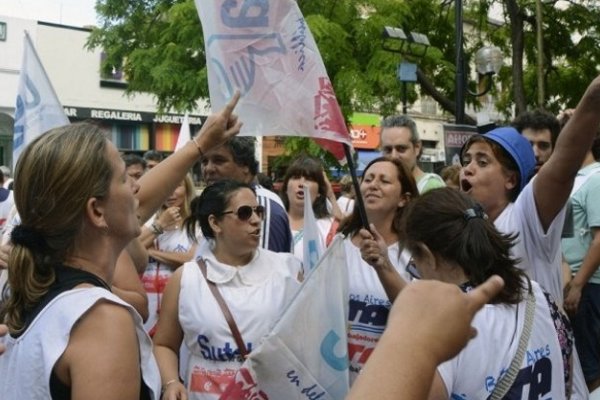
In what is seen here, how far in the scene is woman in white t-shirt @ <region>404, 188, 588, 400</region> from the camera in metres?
1.95

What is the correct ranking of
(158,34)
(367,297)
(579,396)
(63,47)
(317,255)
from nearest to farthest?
1. (579,396)
2. (367,297)
3. (317,255)
4. (158,34)
5. (63,47)

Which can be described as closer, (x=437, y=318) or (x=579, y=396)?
(x=437, y=318)

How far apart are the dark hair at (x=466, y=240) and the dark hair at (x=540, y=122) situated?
2.60 m

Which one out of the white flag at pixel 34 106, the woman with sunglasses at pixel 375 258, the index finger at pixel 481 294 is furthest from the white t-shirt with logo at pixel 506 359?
the white flag at pixel 34 106

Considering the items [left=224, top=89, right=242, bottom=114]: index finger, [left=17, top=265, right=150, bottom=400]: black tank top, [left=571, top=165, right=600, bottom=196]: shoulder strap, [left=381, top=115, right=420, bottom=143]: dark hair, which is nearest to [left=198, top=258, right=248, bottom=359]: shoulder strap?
[left=224, top=89, right=242, bottom=114]: index finger

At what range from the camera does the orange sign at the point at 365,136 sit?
32.3 metres

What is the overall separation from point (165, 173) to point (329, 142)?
33.5 inches

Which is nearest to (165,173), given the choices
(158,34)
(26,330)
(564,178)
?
(26,330)

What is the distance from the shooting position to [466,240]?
215cm

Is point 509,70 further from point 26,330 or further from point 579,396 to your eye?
point 26,330

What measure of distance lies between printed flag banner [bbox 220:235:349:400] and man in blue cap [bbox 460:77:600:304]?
757 millimetres

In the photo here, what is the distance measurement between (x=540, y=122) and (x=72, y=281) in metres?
3.56

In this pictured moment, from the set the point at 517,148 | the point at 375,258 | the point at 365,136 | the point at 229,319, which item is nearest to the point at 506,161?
the point at 517,148

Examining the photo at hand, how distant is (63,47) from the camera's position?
28156 millimetres
